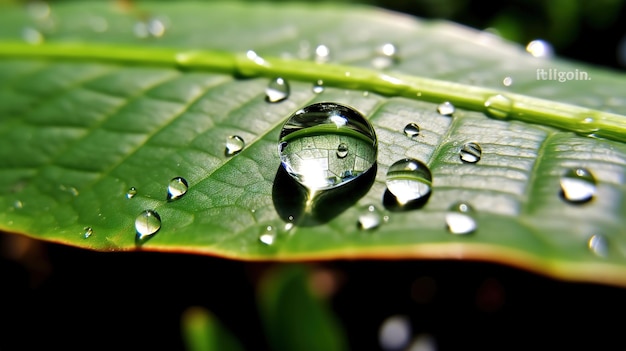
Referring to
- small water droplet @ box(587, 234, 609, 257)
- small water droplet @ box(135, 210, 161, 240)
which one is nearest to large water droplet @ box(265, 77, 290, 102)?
small water droplet @ box(135, 210, 161, 240)

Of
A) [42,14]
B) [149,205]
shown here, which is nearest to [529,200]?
[149,205]

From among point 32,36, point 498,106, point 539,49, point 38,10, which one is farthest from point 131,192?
point 539,49

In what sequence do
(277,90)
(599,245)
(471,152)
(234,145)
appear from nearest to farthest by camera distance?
(599,245) → (471,152) → (234,145) → (277,90)

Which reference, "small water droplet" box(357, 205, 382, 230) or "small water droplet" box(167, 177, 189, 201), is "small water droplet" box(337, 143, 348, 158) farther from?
"small water droplet" box(167, 177, 189, 201)

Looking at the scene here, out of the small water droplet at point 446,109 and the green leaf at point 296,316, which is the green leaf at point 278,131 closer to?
the small water droplet at point 446,109

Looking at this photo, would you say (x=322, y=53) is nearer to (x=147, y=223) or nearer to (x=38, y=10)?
(x=147, y=223)

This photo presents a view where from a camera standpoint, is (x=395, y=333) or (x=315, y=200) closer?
(x=315, y=200)
